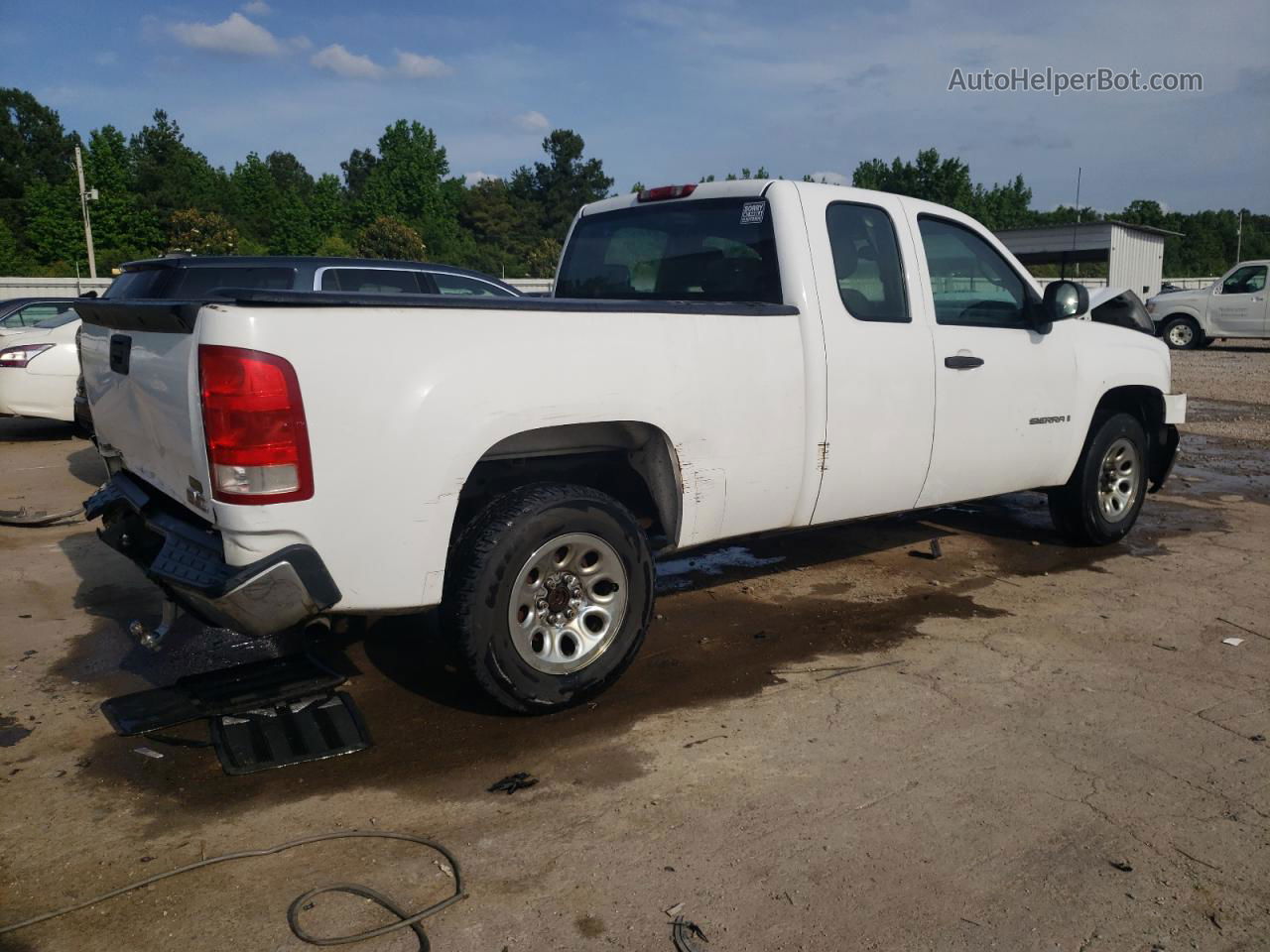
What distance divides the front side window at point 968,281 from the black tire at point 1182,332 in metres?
20.3

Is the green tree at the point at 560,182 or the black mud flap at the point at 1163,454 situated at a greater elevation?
the green tree at the point at 560,182

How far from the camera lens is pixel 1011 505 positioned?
312 inches

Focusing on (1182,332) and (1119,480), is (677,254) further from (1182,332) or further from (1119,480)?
(1182,332)

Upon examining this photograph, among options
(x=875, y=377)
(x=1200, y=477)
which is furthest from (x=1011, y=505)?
(x=875, y=377)

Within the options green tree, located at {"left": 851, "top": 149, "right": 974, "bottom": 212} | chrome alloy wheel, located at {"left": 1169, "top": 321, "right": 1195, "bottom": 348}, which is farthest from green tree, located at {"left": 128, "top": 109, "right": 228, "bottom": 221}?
chrome alloy wheel, located at {"left": 1169, "top": 321, "right": 1195, "bottom": 348}

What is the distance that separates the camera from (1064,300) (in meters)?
5.39

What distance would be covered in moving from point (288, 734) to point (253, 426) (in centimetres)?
132

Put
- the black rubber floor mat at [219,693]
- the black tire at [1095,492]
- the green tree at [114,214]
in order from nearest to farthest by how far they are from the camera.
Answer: the black rubber floor mat at [219,693] → the black tire at [1095,492] → the green tree at [114,214]

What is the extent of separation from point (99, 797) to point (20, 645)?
1.91m

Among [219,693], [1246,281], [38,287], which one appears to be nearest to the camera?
[219,693]

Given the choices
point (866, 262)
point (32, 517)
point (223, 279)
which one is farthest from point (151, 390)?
point (223, 279)

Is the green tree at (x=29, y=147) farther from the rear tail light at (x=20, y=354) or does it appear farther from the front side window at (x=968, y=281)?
the front side window at (x=968, y=281)

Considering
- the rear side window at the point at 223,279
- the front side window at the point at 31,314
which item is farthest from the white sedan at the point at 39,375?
the rear side window at the point at 223,279

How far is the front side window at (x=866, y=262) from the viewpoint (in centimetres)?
473
